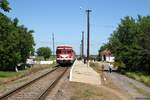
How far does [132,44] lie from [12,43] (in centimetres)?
1701

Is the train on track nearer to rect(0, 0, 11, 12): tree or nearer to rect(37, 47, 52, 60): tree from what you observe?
rect(0, 0, 11, 12): tree

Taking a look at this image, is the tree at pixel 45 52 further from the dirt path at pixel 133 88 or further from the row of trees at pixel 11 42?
the dirt path at pixel 133 88

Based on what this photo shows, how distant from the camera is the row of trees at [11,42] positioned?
45447mm

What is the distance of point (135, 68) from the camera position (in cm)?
6362

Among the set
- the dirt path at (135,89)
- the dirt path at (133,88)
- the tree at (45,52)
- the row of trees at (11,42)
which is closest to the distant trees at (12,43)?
the row of trees at (11,42)

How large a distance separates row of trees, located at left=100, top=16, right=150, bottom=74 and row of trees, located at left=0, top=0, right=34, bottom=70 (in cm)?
1380

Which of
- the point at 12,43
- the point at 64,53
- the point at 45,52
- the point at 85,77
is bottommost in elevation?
the point at 85,77

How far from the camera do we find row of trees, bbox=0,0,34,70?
149 ft

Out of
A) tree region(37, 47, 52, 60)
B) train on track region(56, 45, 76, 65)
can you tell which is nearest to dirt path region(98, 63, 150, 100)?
train on track region(56, 45, 76, 65)

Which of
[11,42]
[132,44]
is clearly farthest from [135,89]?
[11,42]

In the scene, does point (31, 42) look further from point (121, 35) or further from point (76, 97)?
point (76, 97)

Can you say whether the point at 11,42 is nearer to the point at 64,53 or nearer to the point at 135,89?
the point at 64,53

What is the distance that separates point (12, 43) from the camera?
6266 cm

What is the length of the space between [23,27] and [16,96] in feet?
190
